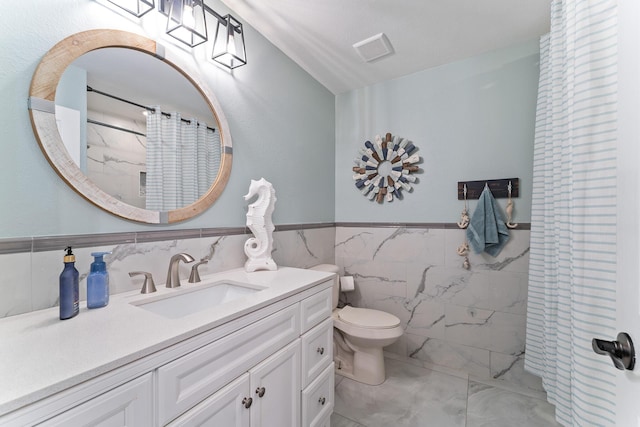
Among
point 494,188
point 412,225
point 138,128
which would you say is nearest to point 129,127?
point 138,128

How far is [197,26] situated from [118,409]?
1696 millimetres

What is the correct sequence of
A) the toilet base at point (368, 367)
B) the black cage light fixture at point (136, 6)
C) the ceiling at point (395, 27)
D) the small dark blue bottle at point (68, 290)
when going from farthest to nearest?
the toilet base at point (368, 367) → the ceiling at point (395, 27) → the black cage light fixture at point (136, 6) → the small dark blue bottle at point (68, 290)

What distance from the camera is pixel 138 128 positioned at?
1204 mm

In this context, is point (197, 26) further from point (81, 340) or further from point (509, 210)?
point (509, 210)

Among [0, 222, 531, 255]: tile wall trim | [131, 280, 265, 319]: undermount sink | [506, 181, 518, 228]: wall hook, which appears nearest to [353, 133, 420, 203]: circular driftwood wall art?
[506, 181, 518, 228]: wall hook

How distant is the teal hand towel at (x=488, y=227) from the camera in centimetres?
190

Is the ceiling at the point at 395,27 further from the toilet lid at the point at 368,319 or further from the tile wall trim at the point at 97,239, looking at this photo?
the toilet lid at the point at 368,319

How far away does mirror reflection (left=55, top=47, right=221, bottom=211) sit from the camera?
40.8 inches

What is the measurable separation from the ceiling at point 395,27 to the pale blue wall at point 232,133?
6.8 inches

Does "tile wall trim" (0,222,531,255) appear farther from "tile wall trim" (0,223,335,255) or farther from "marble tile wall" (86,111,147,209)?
"marble tile wall" (86,111,147,209)

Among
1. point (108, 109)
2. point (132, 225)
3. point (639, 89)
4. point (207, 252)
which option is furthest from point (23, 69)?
point (639, 89)

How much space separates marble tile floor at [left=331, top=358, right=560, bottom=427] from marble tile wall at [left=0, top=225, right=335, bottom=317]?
1.11 meters

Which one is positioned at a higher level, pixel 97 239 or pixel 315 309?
pixel 97 239

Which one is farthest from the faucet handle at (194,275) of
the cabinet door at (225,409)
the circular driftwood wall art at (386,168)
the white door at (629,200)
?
the circular driftwood wall art at (386,168)
